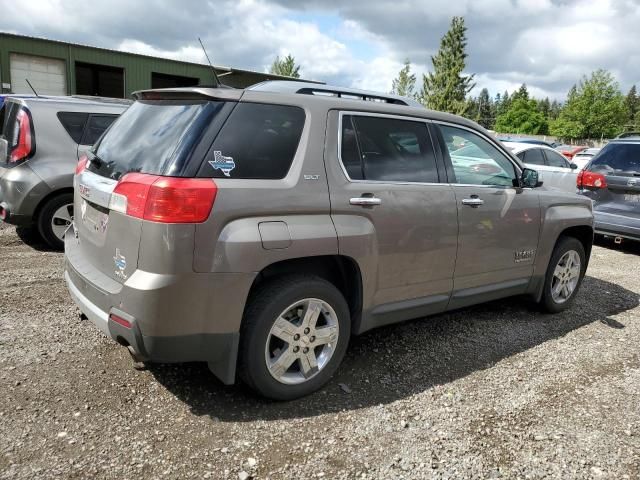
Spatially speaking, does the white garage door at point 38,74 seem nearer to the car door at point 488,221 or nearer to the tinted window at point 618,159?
the tinted window at point 618,159

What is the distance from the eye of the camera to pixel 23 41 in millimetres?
21266

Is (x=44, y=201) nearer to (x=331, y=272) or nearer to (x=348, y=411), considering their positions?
(x=331, y=272)

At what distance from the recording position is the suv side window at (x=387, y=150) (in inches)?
130

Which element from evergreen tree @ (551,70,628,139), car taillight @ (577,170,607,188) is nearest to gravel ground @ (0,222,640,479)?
car taillight @ (577,170,607,188)

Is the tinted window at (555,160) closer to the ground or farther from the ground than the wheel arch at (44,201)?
farther from the ground

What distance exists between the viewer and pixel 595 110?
59.5 metres

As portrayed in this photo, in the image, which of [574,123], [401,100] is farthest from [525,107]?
[401,100]

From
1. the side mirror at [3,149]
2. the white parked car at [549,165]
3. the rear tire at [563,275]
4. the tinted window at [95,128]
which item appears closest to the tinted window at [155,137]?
the tinted window at [95,128]

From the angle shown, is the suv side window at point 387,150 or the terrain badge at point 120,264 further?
the suv side window at point 387,150

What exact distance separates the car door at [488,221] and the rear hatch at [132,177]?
6.37 ft

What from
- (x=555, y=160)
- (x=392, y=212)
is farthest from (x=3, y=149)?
(x=555, y=160)

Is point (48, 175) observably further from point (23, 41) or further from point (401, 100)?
point (23, 41)

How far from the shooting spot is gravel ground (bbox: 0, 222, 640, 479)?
2604 mm

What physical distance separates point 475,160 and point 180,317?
8.93 ft
